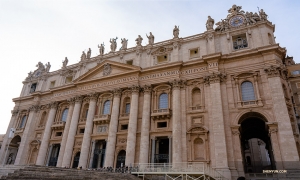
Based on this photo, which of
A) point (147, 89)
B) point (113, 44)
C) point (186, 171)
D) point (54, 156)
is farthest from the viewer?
point (113, 44)

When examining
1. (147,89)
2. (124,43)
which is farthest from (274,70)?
(124,43)

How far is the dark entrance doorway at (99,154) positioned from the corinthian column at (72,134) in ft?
11.2

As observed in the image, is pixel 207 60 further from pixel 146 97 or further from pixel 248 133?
pixel 248 133

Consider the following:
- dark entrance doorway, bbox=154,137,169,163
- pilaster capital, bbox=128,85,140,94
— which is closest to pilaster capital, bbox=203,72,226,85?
dark entrance doorway, bbox=154,137,169,163

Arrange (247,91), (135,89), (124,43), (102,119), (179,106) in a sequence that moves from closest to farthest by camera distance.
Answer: (247,91) < (179,106) < (135,89) < (102,119) < (124,43)

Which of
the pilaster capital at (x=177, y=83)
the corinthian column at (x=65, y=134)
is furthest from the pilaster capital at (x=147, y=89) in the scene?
the corinthian column at (x=65, y=134)

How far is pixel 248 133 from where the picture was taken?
94.4 feet

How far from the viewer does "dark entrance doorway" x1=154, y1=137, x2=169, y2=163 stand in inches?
966

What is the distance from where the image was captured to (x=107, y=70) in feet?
104

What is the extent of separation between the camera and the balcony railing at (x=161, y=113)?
25356mm

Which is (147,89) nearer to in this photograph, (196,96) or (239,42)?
(196,96)

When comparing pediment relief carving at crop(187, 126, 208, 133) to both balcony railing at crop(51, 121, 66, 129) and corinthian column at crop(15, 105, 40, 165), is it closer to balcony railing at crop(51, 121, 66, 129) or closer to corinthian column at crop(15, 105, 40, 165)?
balcony railing at crop(51, 121, 66, 129)

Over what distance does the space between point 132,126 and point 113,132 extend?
270 centimetres

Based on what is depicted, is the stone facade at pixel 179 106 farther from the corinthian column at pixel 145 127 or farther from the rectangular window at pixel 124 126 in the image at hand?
the corinthian column at pixel 145 127
